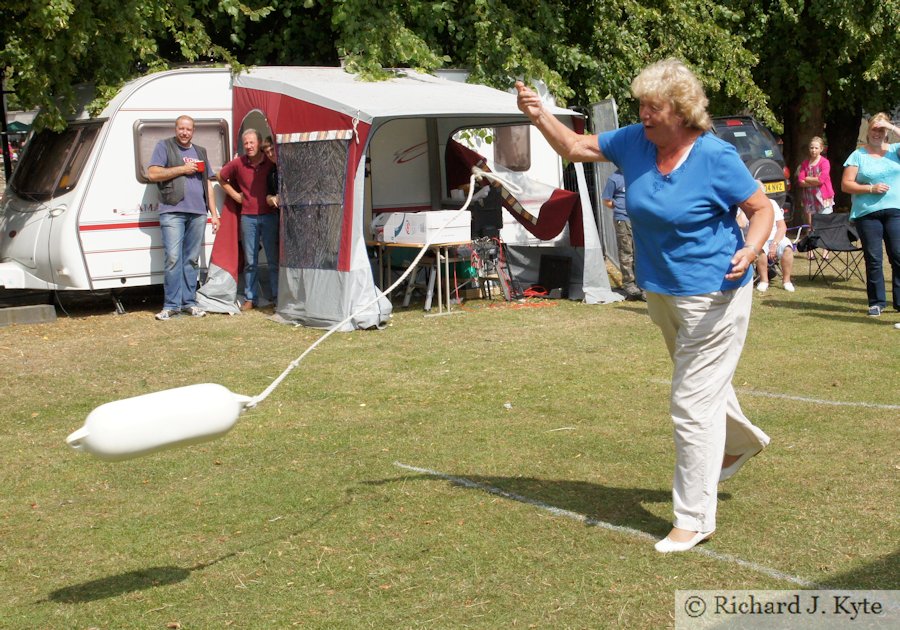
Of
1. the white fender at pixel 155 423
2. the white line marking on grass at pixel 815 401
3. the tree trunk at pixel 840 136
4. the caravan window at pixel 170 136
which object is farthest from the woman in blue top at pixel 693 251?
the tree trunk at pixel 840 136

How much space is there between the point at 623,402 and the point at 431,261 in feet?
17.6

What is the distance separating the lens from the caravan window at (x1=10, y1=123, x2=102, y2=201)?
12.1 meters

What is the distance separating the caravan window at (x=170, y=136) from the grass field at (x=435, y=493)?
130 inches

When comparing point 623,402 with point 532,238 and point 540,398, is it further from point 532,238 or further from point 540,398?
point 532,238

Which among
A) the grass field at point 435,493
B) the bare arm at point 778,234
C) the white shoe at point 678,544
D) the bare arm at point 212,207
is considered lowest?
the grass field at point 435,493

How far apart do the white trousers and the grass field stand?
22 cm

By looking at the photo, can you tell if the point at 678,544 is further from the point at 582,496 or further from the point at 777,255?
the point at 777,255

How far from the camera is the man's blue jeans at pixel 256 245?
40.5 feet

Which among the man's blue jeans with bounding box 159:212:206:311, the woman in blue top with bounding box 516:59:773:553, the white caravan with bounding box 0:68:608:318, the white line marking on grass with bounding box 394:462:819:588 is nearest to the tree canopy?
the white caravan with bounding box 0:68:608:318

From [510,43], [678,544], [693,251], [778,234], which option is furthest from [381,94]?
[678,544]

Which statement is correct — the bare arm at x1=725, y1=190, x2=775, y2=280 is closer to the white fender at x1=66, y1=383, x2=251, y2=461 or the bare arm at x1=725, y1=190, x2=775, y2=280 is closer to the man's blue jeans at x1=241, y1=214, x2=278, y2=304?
the white fender at x1=66, y1=383, x2=251, y2=461

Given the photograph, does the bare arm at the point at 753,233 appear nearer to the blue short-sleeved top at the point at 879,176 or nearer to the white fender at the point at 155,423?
the white fender at the point at 155,423

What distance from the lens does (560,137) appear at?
4934 mm

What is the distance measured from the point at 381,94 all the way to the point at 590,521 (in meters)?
7.55
